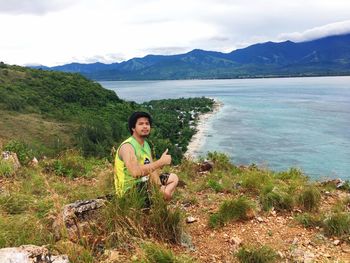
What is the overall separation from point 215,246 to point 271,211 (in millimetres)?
1921

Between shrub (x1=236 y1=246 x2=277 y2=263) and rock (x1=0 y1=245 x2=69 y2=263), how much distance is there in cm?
206

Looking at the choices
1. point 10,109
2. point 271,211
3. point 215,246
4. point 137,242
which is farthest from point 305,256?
point 10,109

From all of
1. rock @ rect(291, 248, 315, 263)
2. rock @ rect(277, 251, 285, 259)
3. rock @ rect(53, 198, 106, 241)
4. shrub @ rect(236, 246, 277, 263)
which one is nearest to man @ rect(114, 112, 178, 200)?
rock @ rect(53, 198, 106, 241)

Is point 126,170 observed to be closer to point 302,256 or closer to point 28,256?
point 28,256

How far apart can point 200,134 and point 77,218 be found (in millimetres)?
61583

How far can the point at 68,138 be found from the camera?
4784 cm

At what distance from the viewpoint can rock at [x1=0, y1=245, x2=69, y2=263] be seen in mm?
3264

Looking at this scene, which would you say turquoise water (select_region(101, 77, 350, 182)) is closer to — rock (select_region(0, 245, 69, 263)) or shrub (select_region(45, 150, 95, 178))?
shrub (select_region(45, 150, 95, 178))

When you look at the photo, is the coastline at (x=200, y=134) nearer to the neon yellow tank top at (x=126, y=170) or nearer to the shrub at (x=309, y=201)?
the shrub at (x=309, y=201)

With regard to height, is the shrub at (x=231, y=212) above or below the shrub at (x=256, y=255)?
below

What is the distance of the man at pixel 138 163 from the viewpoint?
4762 mm

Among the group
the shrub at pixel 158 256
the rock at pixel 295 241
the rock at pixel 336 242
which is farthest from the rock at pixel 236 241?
the shrub at pixel 158 256

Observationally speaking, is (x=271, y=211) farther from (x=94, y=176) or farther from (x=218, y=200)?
(x=94, y=176)

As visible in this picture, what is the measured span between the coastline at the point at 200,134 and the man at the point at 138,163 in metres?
28.5
